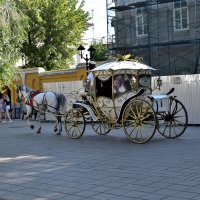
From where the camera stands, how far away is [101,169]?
9.92 m

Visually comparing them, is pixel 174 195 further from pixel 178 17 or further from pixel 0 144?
pixel 178 17

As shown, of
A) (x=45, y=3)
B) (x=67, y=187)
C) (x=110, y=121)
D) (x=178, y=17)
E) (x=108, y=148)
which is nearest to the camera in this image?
(x=67, y=187)

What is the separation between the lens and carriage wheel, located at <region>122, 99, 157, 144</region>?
13.3 meters

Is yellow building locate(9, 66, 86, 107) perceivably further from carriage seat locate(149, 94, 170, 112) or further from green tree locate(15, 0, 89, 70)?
carriage seat locate(149, 94, 170, 112)

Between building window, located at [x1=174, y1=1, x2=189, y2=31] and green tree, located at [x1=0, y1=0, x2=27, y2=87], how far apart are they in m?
15.8

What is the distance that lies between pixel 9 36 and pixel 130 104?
4.52 meters

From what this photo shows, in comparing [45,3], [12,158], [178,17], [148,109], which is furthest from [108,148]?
[45,3]

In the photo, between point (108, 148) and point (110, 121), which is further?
point (110, 121)

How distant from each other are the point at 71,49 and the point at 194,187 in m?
32.0

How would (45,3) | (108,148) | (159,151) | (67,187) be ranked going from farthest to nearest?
(45,3), (108,148), (159,151), (67,187)

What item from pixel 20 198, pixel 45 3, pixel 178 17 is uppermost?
pixel 45 3

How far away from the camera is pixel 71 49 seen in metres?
39.0

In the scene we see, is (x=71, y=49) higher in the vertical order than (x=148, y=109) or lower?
higher

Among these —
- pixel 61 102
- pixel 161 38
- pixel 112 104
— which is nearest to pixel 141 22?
pixel 161 38
